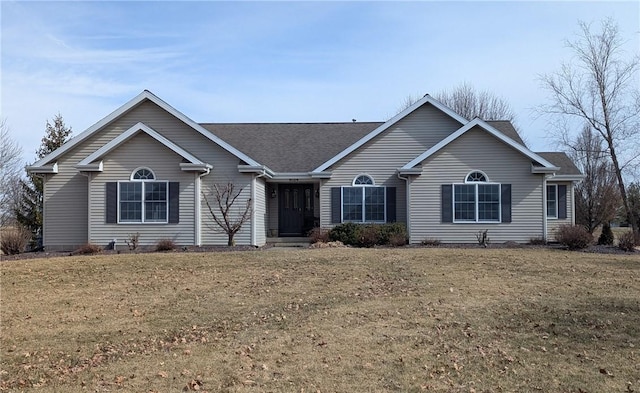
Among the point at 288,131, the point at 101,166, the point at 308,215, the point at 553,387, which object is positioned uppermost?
the point at 288,131

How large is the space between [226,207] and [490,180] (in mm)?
9437

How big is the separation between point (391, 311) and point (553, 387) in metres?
3.74

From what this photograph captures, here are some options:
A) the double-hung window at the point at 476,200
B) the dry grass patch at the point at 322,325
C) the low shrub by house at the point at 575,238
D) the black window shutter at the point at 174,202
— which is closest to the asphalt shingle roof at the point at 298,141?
the double-hung window at the point at 476,200

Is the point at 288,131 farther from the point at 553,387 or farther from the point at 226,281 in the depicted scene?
the point at 553,387

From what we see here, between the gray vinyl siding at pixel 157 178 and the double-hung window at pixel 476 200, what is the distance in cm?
944

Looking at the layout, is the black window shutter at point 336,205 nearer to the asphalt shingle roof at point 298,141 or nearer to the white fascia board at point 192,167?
the asphalt shingle roof at point 298,141

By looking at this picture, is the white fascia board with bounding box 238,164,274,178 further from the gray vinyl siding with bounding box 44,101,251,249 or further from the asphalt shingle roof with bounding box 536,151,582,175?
the asphalt shingle roof with bounding box 536,151,582,175

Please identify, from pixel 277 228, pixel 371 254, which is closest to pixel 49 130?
pixel 277 228

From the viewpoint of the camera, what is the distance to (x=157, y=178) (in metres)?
19.3

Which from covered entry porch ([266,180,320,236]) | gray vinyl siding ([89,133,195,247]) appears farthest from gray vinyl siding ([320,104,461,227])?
gray vinyl siding ([89,133,195,247])

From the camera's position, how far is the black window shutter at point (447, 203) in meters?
20.0

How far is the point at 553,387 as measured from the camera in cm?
636

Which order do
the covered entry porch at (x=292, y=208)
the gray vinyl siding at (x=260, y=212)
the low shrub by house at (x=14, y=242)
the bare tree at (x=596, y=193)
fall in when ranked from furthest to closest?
1. the bare tree at (x=596, y=193)
2. the covered entry porch at (x=292, y=208)
3. the gray vinyl siding at (x=260, y=212)
4. the low shrub by house at (x=14, y=242)

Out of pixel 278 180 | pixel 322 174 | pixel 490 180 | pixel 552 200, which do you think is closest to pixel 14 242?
pixel 278 180
